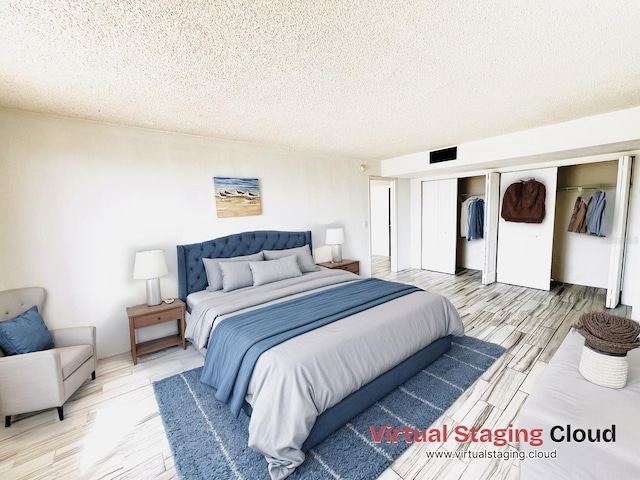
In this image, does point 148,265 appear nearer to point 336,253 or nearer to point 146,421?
point 146,421

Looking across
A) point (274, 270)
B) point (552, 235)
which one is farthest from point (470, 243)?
point (274, 270)

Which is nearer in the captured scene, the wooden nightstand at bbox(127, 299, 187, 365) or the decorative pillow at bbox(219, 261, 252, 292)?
the wooden nightstand at bbox(127, 299, 187, 365)

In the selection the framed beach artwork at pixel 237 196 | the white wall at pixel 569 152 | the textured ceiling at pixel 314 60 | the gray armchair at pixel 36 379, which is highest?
the textured ceiling at pixel 314 60

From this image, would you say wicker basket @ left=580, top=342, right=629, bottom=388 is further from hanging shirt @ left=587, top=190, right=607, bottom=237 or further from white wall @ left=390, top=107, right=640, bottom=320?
hanging shirt @ left=587, top=190, right=607, bottom=237

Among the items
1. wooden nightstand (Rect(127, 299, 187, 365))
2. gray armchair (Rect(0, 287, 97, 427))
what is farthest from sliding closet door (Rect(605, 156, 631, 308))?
gray armchair (Rect(0, 287, 97, 427))

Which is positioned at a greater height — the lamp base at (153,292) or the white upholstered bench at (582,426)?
the lamp base at (153,292)

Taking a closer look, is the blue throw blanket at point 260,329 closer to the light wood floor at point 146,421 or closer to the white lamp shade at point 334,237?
the light wood floor at point 146,421

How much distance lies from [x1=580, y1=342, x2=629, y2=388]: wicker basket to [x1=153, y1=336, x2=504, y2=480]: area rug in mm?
1011

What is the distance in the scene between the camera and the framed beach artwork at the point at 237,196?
3.65m

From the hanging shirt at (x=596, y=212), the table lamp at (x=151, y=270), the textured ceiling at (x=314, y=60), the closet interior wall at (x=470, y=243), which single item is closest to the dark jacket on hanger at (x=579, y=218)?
the hanging shirt at (x=596, y=212)

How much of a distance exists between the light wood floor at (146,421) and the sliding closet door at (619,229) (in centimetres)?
96

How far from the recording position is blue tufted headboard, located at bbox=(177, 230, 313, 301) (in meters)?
3.30

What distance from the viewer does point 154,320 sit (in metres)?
2.89

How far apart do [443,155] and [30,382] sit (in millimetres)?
5404
